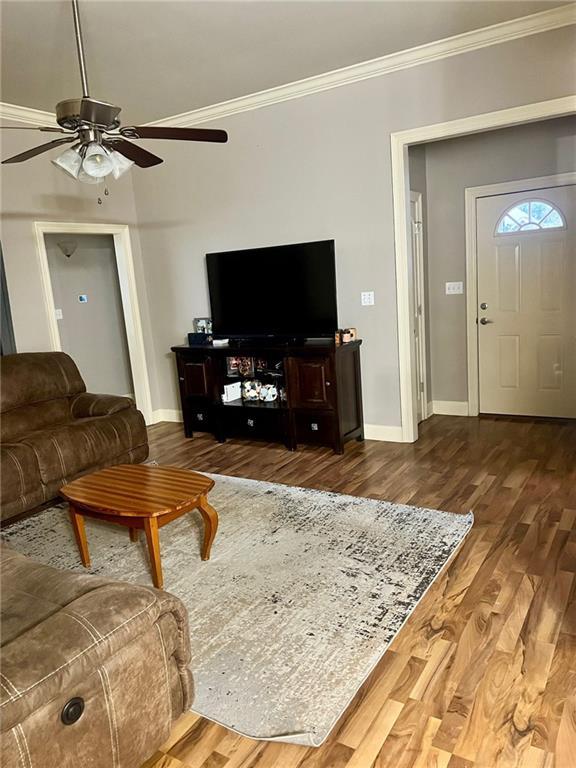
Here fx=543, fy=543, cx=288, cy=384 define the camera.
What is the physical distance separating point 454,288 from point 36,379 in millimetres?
3774

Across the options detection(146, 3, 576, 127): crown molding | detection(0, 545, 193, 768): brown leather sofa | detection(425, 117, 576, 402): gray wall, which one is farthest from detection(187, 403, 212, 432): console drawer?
Result: detection(0, 545, 193, 768): brown leather sofa

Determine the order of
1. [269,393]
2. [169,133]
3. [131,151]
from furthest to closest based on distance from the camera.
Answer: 1. [269,393]
2. [131,151]
3. [169,133]

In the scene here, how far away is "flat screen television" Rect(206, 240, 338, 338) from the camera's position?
4.52 metres

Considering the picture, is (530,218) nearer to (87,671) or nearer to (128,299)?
(128,299)

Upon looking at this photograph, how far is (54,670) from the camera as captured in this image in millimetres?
1310

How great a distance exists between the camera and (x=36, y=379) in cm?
418

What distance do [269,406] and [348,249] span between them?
1.49m

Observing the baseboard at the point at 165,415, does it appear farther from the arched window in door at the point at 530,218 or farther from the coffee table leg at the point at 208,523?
the arched window in door at the point at 530,218

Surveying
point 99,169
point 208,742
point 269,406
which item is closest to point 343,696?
point 208,742

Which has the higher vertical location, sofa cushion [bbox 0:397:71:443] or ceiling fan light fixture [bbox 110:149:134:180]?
ceiling fan light fixture [bbox 110:149:134:180]

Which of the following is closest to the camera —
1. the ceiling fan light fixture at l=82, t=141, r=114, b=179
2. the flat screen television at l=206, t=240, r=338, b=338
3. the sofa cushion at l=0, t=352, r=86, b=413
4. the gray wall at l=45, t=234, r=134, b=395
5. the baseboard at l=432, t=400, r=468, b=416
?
the ceiling fan light fixture at l=82, t=141, r=114, b=179

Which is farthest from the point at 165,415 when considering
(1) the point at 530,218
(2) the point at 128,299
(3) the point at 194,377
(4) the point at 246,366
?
(1) the point at 530,218

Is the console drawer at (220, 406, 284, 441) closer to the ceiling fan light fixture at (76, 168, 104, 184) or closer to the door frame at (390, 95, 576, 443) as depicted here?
the door frame at (390, 95, 576, 443)

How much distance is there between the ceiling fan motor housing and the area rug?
2.21 m
